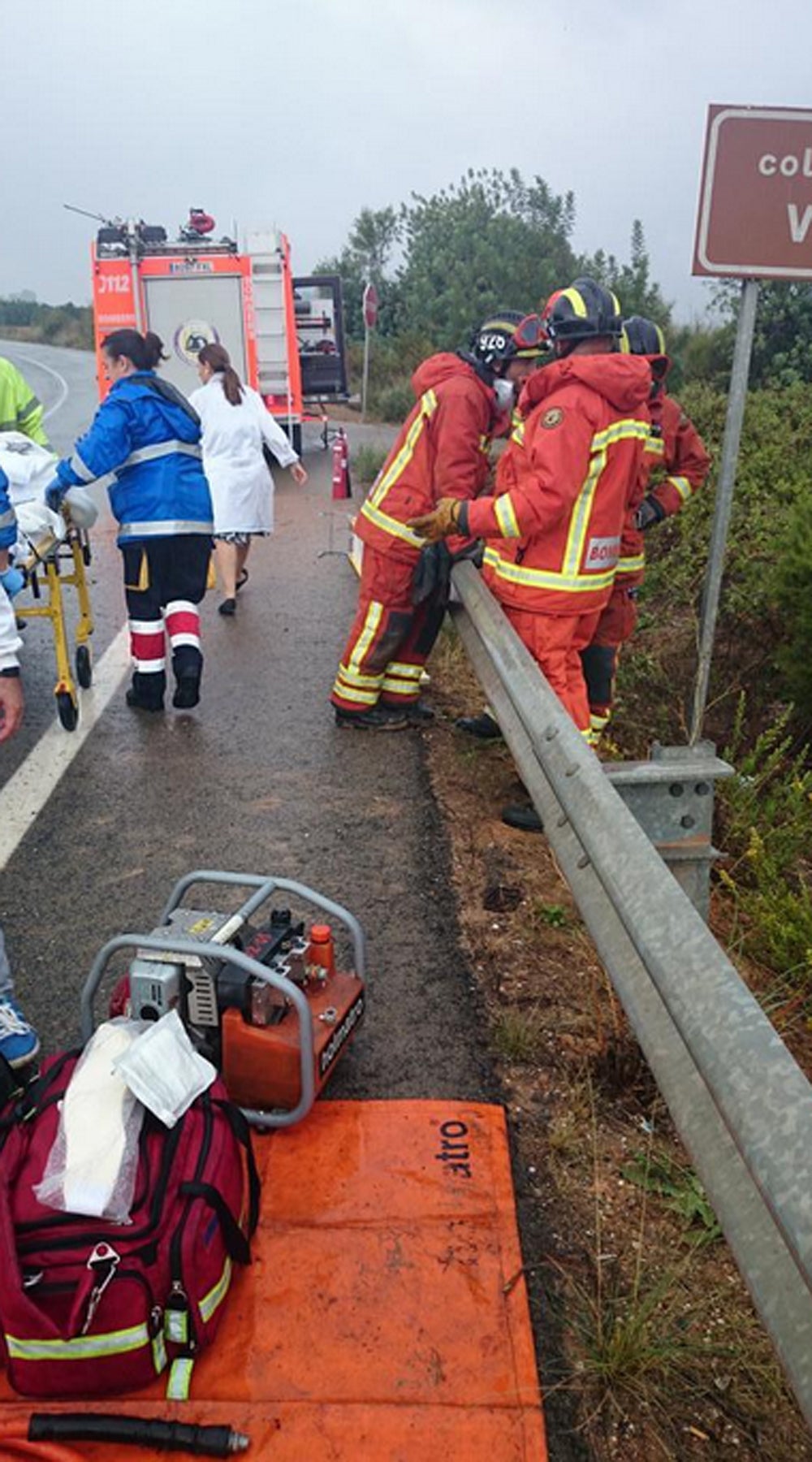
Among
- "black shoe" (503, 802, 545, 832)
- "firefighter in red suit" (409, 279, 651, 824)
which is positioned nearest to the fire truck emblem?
"firefighter in red suit" (409, 279, 651, 824)

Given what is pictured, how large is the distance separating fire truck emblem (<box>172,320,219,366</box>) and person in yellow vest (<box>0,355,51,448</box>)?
8.29 metres

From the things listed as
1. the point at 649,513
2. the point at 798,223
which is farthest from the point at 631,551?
the point at 798,223

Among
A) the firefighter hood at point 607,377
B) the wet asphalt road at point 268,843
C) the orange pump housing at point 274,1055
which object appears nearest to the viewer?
the orange pump housing at point 274,1055

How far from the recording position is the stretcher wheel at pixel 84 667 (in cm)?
587

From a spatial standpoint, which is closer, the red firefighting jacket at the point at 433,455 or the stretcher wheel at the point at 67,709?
the red firefighting jacket at the point at 433,455

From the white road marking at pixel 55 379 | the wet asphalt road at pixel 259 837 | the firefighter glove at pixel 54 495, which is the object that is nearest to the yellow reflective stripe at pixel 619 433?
the wet asphalt road at pixel 259 837

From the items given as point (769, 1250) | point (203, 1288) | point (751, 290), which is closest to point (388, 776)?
point (751, 290)

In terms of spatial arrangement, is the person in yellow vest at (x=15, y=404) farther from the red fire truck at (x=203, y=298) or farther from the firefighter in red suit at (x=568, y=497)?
the red fire truck at (x=203, y=298)

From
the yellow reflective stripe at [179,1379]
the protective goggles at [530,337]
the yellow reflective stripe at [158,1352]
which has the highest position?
the protective goggles at [530,337]

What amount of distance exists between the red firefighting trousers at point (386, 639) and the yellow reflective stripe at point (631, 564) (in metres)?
0.84

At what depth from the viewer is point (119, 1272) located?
6.56ft

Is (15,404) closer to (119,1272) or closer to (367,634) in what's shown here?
(367,634)

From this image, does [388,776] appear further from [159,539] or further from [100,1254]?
[100,1254]

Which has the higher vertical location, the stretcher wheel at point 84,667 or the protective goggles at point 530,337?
the protective goggles at point 530,337
